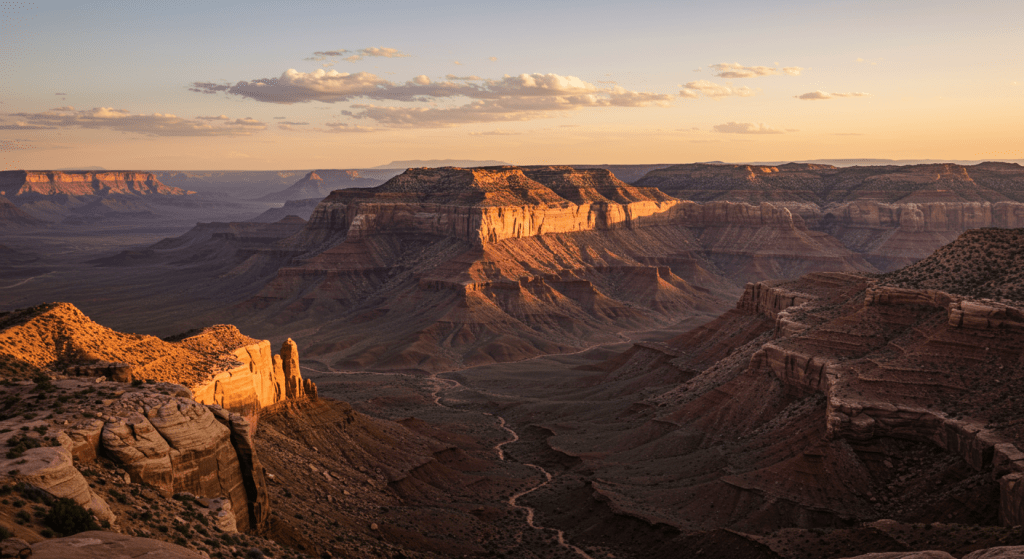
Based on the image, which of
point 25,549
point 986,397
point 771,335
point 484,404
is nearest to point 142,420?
point 25,549

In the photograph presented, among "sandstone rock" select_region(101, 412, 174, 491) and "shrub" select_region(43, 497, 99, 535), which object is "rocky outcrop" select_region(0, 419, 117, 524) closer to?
"shrub" select_region(43, 497, 99, 535)

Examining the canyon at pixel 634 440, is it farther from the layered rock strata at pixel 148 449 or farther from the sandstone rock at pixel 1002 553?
the sandstone rock at pixel 1002 553

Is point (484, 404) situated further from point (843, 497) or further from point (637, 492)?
point (843, 497)

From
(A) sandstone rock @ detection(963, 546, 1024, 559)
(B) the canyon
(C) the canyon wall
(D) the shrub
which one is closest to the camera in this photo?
(D) the shrub

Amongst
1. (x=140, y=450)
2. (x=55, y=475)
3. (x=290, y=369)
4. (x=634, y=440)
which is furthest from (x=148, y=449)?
(x=634, y=440)

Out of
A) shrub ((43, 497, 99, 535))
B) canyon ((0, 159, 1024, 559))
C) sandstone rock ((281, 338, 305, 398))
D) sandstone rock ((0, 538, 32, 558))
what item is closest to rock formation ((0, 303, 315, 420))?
sandstone rock ((281, 338, 305, 398))

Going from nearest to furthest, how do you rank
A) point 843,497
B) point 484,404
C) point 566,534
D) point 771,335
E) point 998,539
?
1. point 998,539
2. point 843,497
3. point 566,534
4. point 771,335
5. point 484,404
